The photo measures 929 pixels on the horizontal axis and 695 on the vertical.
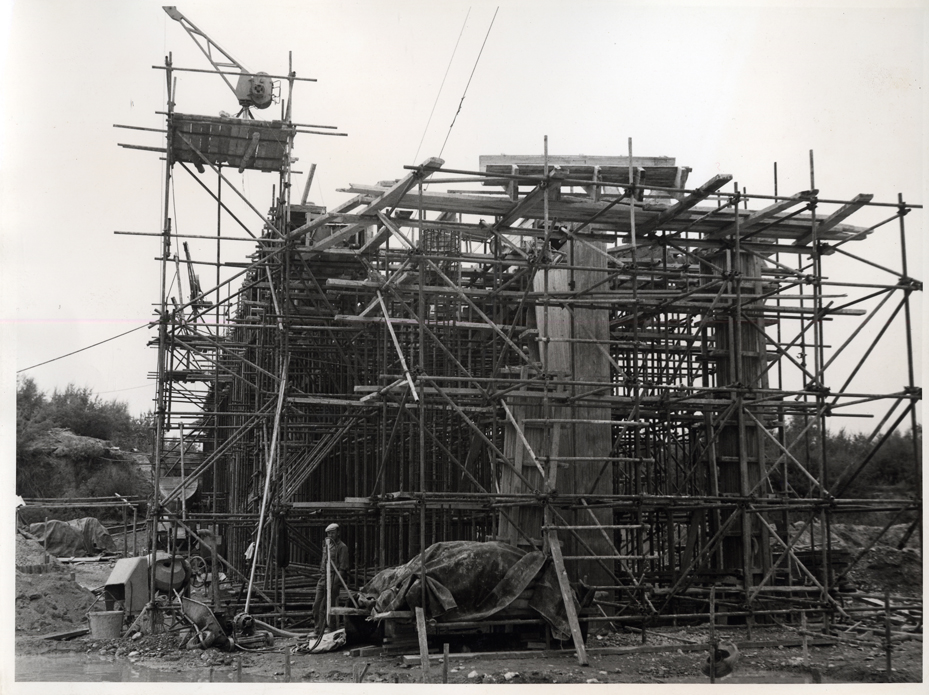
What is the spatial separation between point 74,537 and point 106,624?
19051 mm

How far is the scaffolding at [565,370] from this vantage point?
15281 millimetres

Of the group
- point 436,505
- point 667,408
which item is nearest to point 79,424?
point 436,505

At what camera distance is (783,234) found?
56.6 ft

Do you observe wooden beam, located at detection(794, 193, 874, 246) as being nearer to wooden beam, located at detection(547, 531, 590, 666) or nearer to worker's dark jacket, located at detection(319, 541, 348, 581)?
wooden beam, located at detection(547, 531, 590, 666)

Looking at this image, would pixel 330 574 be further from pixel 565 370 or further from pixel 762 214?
pixel 762 214

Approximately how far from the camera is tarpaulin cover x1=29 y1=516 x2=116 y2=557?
1331 inches

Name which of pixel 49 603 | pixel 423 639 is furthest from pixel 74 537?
pixel 423 639

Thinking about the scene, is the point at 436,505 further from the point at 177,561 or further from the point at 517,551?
the point at 177,561

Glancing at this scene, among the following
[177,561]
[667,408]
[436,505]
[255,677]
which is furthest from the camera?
[177,561]

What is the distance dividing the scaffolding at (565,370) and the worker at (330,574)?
91 cm

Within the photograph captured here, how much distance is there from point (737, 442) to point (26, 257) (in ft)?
37.5

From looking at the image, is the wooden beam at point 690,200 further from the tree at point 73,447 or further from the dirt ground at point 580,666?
the tree at point 73,447

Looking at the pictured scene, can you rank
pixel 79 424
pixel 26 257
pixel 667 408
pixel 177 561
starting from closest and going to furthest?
pixel 26 257 < pixel 667 408 < pixel 177 561 < pixel 79 424

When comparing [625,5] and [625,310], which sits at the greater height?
[625,5]
